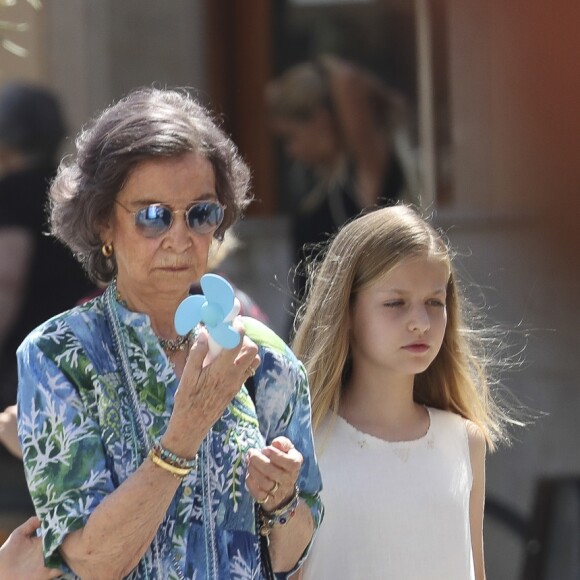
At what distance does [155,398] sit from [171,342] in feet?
0.42

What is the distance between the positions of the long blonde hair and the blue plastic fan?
97 cm

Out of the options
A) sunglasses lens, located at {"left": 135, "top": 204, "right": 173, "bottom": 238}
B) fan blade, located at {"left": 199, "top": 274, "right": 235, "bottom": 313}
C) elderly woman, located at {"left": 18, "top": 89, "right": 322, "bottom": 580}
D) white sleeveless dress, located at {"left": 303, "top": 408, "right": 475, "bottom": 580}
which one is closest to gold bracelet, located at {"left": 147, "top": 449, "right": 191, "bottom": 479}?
elderly woman, located at {"left": 18, "top": 89, "right": 322, "bottom": 580}

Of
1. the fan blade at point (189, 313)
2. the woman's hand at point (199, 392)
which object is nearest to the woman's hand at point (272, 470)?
the woman's hand at point (199, 392)

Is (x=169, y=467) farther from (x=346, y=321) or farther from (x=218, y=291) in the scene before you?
(x=346, y=321)

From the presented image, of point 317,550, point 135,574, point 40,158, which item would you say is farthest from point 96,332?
point 40,158

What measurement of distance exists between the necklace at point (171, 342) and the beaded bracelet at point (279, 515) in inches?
12.0

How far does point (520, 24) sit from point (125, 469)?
3705 mm

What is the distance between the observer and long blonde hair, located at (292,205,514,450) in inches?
117

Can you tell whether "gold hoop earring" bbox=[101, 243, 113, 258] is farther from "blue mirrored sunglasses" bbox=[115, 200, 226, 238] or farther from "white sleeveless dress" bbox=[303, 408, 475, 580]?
"white sleeveless dress" bbox=[303, 408, 475, 580]

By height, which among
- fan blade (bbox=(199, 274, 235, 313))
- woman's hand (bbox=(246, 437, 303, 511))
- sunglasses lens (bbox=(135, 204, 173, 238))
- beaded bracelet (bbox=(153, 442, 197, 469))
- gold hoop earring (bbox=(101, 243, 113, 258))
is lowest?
woman's hand (bbox=(246, 437, 303, 511))

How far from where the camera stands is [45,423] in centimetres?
209

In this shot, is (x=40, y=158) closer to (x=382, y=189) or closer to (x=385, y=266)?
(x=382, y=189)

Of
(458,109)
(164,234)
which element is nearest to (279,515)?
(164,234)

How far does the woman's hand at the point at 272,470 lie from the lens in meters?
2.13
